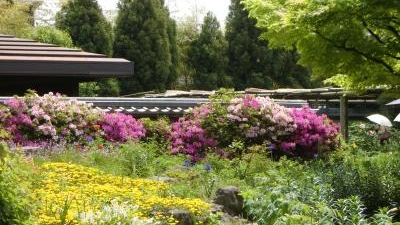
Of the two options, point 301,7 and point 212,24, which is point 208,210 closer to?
point 301,7

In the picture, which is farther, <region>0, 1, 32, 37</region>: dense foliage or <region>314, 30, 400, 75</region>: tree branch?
<region>0, 1, 32, 37</region>: dense foliage

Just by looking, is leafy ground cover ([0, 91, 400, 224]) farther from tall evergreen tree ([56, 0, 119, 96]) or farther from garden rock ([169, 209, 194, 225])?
tall evergreen tree ([56, 0, 119, 96])

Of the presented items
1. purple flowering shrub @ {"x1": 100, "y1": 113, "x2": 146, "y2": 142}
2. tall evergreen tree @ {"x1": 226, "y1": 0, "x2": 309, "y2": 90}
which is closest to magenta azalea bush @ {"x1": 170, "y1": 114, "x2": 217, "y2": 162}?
purple flowering shrub @ {"x1": 100, "y1": 113, "x2": 146, "y2": 142}

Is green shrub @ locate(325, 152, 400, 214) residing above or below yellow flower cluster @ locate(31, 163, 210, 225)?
below

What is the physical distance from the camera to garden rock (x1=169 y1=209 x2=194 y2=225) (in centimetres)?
653

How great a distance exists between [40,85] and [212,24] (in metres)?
21.8

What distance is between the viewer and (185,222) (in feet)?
21.7

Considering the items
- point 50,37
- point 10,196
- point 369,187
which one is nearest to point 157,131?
point 369,187

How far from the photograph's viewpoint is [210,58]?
34.1 meters

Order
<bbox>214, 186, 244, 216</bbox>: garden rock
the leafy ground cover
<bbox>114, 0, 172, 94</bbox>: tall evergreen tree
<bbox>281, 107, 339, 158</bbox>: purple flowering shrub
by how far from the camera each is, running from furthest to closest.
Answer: <bbox>114, 0, 172, 94</bbox>: tall evergreen tree < <bbox>281, 107, 339, 158</bbox>: purple flowering shrub < <bbox>214, 186, 244, 216</bbox>: garden rock < the leafy ground cover

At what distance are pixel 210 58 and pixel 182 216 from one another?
2782 centimetres

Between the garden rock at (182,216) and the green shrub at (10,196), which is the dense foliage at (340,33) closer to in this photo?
the garden rock at (182,216)

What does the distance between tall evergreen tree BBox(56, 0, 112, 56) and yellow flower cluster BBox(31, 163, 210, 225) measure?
20481 millimetres

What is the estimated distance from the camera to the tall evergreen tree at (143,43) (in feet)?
100
